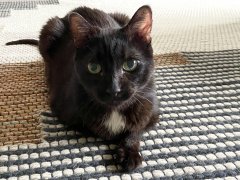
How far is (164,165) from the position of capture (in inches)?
31.6

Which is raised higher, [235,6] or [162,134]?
[162,134]

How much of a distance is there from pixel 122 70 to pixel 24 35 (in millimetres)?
1111

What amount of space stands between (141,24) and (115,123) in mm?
260

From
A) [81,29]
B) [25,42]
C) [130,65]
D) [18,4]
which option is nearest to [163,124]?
[130,65]

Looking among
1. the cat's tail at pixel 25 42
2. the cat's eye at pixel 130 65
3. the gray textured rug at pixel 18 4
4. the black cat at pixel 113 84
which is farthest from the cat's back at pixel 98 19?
the gray textured rug at pixel 18 4

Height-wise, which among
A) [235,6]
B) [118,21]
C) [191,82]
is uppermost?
[118,21]

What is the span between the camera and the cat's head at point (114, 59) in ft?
2.66

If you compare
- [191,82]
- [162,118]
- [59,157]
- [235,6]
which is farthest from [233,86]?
[235,6]

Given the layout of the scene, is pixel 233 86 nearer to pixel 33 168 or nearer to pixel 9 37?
pixel 33 168

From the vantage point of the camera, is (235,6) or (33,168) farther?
(235,6)

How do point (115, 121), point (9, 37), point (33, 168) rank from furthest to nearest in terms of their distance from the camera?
point (9, 37)
point (115, 121)
point (33, 168)

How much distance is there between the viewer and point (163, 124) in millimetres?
978

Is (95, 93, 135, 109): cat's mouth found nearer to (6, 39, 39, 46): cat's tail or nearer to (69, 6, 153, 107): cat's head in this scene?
(69, 6, 153, 107): cat's head

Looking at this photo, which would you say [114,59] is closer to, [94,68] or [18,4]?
[94,68]
